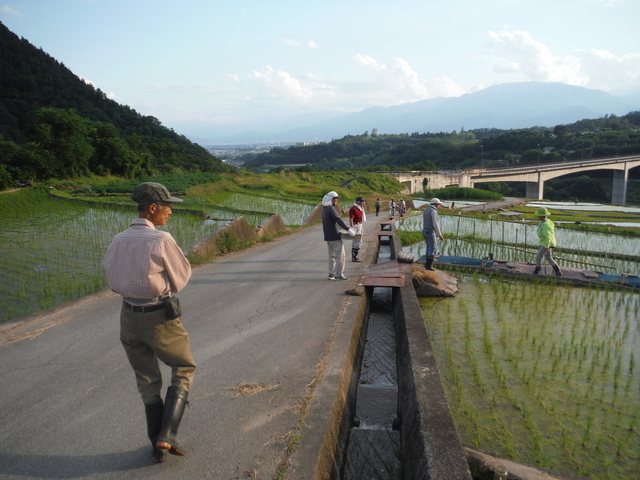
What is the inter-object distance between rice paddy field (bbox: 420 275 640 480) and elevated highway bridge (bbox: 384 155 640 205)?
46551 mm

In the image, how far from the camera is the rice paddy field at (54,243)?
669cm

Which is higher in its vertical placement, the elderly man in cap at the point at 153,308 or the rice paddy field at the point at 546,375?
the elderly man in cap at the point at 153,308

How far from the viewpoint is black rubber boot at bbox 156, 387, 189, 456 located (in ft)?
9.12

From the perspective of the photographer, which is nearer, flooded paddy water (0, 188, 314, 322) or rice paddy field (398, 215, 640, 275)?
flooded paddy water (0, 188, 314, 322)

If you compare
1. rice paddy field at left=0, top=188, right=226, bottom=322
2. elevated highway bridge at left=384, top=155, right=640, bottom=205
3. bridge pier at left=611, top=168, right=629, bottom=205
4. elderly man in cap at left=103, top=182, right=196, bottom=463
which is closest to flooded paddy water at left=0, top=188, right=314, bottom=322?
rice paddy field at left=0, top=188, right=226, bottom=322

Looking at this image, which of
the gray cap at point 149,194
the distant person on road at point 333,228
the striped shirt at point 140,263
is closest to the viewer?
the striped shirt at point 140,263

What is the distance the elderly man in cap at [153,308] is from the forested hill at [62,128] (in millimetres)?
20098

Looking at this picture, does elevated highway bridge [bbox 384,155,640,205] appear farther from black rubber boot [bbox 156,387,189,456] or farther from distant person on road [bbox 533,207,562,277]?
black rubber boot [bbox 156,387,189,456]

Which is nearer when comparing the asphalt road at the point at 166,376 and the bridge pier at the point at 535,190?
the asphalt road at the point at 166,376

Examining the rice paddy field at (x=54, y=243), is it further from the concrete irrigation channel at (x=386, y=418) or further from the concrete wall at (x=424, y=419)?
the concrete wall at (x=424, y=419)

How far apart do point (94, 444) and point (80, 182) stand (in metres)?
22.7

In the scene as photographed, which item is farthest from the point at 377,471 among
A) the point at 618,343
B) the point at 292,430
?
the point at 618,343

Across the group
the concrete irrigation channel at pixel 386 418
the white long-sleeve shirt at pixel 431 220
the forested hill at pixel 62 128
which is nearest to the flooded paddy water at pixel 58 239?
the forested hill at pixel 62 128

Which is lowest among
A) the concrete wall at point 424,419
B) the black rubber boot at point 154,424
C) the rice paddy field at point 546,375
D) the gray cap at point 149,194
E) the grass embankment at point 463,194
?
the grass embankment at point 463,194
